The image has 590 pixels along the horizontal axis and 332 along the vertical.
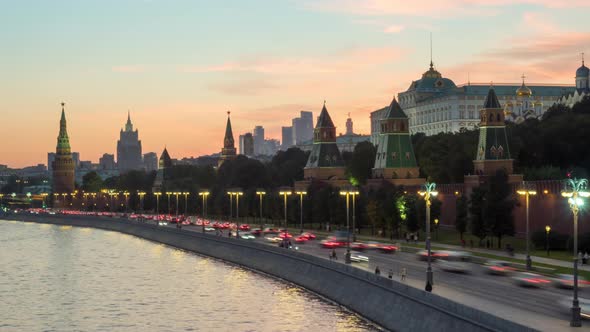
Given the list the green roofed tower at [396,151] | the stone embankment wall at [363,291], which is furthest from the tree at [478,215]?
the green roofed tower at [396,151]

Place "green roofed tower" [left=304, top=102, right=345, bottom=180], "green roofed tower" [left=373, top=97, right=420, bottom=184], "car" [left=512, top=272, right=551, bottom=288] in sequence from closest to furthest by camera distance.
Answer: "car" [left=512, top=272, right=551, bottom=288] → "green roofed tower" [left=373, top=97, right=420, bottom=184] → "green roofed tower" [left=304, top=102, right=345, bottom=180]

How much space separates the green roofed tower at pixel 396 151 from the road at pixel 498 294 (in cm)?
7581

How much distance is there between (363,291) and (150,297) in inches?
890

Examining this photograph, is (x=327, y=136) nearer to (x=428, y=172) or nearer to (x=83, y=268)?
(x=428, y=172)

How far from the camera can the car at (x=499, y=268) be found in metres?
62.8

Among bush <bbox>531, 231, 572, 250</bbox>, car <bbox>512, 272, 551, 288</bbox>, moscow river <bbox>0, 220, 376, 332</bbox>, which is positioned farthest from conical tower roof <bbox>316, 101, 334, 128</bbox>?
car <bbox>512, 272, 551, 288</bbox>

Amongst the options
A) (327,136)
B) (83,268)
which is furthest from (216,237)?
(327,136)

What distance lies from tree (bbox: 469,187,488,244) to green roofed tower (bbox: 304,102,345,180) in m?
80.5

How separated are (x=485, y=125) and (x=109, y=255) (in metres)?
51.0

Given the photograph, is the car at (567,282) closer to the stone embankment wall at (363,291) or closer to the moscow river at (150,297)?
the stone embankment wall at (363,291)

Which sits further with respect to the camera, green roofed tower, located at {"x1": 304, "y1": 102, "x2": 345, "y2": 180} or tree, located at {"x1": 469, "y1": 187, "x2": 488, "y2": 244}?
green roofed tower, located at {"x1": 304, "y1": 102, "x2": 345, "y2": 180}

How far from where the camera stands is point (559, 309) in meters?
45.6

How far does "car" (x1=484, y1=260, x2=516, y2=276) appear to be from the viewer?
62.8m

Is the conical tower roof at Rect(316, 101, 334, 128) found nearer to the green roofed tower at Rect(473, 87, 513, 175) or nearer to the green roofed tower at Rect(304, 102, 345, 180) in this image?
the green roofed tower at Rect(304, 102, 345, 180)
